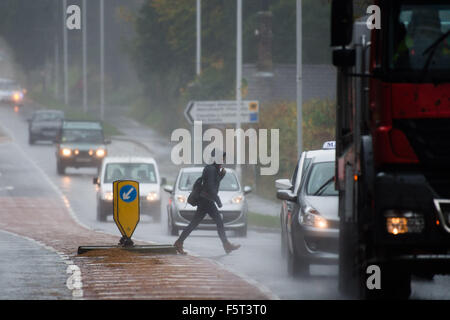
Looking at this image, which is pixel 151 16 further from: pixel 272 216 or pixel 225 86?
pixel 272 216

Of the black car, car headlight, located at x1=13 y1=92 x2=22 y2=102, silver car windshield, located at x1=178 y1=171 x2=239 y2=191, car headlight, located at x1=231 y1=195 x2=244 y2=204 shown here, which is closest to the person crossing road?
car headlight, located at x1=231 y1=195 x2=244 y2=204

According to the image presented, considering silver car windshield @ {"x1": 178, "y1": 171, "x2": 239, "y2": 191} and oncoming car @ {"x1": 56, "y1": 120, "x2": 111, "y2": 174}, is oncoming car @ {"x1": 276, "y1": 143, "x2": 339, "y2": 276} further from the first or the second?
oncoming car @ {"x1": 56, "y1": 120, "x2": 111, "y2": 174}

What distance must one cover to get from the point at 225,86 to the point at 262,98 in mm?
5759

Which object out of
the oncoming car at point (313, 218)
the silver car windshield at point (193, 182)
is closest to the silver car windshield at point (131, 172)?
the silver car windshield at point (193, 182)

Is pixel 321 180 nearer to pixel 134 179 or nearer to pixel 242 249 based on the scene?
pixel 242 249

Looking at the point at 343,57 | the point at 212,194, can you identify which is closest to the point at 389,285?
the point at 343,57

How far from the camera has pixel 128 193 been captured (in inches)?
758

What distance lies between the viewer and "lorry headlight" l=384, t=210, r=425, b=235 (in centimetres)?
1075

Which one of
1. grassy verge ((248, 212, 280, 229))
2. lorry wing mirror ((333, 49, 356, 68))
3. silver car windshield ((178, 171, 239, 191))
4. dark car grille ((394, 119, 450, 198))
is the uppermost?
lorry wing mirror ((333, 49, 356, 68))

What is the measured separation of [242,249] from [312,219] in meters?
6.20

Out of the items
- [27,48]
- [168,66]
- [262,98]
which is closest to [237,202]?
[262,98]

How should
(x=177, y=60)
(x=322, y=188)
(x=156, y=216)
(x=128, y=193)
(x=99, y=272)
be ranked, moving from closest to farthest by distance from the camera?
1. (x=99, y=272)
2. (x=322, y=188)
3. (x=128, y=193)
4. (x=156, y=216)
5. (x=177, y=60)

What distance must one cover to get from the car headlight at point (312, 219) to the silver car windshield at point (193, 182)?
11617mm

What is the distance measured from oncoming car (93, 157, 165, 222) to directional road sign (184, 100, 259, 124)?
727 centimetres
